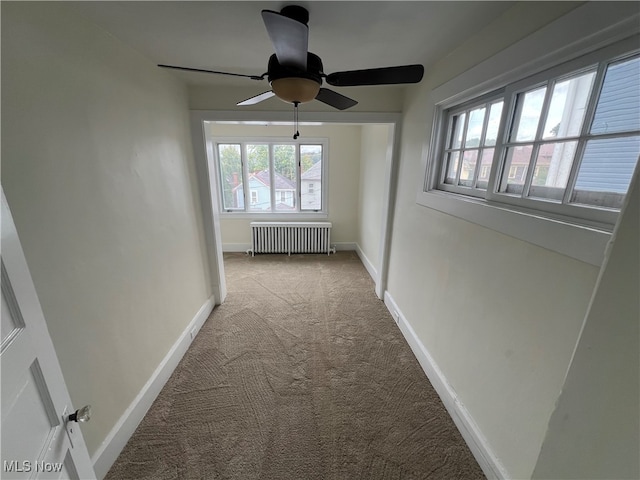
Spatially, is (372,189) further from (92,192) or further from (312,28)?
(92,192)

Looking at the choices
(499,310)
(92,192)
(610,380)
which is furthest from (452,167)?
(92,192)

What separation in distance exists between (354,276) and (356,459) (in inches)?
96.0

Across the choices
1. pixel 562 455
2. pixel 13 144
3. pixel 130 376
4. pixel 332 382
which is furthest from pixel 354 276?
pixel 13 144

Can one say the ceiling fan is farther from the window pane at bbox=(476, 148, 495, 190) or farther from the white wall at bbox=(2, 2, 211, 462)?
the window pane at bbox=(476, 148, 495, 190)

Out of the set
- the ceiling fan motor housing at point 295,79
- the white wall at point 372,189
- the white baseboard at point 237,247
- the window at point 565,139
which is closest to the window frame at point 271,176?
the white baseboard at point 237,247

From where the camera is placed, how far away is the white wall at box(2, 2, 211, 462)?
94 centimetres

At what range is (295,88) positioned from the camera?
3.97 feet

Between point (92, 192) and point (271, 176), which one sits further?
point (271, 176)

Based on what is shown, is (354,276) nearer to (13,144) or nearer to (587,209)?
(587,209)

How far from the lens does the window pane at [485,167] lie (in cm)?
147

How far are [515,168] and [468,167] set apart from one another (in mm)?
417

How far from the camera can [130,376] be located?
1472 millimetres

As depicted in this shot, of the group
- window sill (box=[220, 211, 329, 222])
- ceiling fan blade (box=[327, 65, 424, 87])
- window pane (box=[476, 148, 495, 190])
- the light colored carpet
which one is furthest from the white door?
window sill (box=[220, 211, 329, 222])

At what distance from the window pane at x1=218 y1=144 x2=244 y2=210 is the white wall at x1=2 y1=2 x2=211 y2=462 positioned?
96.4 inches
